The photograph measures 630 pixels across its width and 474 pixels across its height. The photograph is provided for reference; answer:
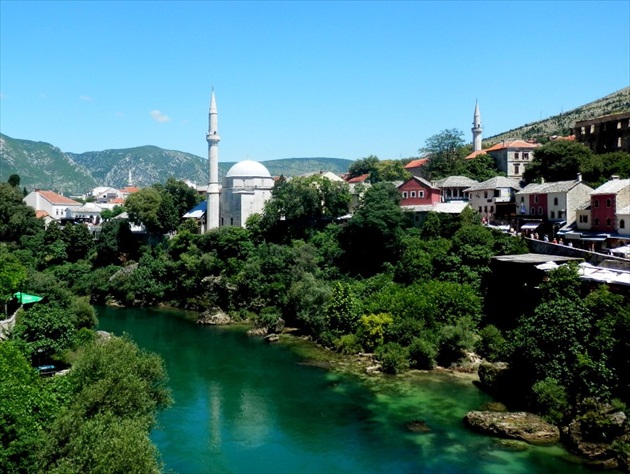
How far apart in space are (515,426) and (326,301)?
1537 centimetres

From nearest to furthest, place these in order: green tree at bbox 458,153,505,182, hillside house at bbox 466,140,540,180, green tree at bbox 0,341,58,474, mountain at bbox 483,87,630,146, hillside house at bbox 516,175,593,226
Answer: green tree at bbox 0,341,58,474 → hillside house at bbox 516,175,593,226 → green tree at bbox 458,153,505,182 → hillside house at bbox 466,140,540,180 → mountain at bbox 483,87,630,146

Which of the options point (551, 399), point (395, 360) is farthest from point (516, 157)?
point (551, 399)

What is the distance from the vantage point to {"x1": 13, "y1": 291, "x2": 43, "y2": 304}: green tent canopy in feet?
98.0

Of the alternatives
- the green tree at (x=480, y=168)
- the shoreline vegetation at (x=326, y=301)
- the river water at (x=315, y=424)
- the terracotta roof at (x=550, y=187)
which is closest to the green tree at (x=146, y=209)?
the shoreline vegetation at (x=326, y=301)

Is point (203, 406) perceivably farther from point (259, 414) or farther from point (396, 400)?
point (396, 400)

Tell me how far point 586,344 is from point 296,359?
1378 cm

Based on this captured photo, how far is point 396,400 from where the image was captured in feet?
77.5

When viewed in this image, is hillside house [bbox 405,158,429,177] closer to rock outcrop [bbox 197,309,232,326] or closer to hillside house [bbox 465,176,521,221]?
hillside house [bbox 465,176,521,221]

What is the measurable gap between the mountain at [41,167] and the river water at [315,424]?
14753 cm

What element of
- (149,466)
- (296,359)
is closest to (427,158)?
(296,359)

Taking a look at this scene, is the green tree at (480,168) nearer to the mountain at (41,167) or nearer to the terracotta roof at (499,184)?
the terracotta roof at (499,184)

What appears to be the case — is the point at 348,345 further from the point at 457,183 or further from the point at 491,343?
the point at 457,183

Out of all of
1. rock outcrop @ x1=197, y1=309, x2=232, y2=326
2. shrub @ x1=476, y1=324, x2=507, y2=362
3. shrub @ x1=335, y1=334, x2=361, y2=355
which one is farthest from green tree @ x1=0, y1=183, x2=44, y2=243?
shrub @ x1=476, y1=324, x2=507, y2=362

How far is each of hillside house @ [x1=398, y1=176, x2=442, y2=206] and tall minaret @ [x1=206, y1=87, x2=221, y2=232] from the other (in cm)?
1699
